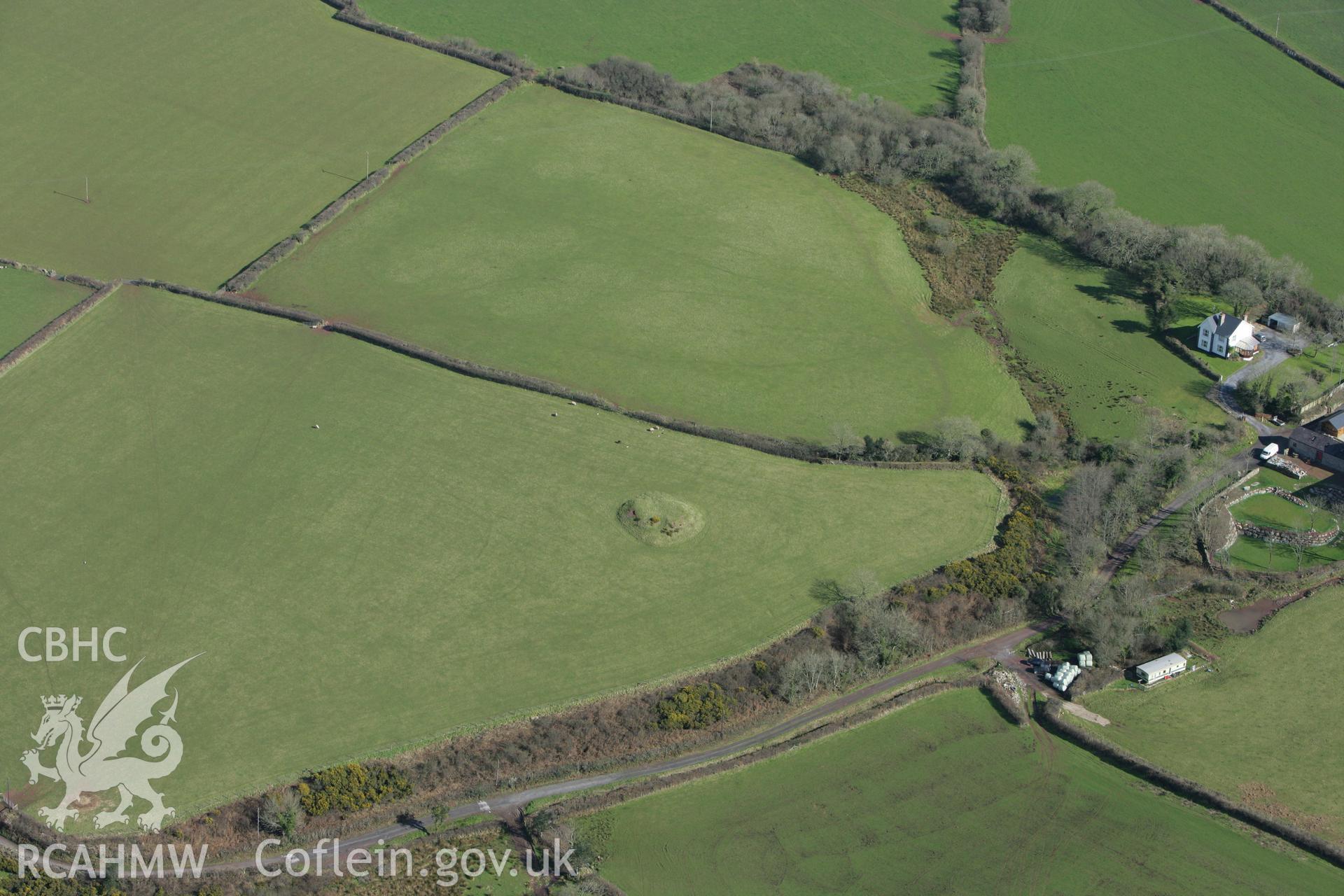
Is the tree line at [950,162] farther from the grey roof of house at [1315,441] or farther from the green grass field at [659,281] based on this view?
the grey roof of house at [1315,441]

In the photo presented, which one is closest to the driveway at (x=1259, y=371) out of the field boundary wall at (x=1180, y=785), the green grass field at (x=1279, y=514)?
the green grass field at (x=1279, y=514)

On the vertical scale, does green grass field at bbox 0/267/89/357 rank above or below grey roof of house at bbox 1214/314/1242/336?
below

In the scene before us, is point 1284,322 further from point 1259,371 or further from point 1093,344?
point 1093,344

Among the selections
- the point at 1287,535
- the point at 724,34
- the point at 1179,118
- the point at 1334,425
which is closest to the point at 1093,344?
the point at 1334,425

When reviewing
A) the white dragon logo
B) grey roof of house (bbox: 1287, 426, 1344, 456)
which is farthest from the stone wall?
the white dragon logo

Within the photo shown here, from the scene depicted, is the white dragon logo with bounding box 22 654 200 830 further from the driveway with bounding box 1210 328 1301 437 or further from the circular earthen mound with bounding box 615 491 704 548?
the driveway with bounding box 1210 328 1301 437

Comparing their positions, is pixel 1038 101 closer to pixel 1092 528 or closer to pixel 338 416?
pixel 1092 528
